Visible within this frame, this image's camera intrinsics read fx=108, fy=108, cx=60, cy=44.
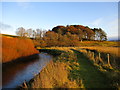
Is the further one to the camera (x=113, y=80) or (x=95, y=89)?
(x=113, y=80)

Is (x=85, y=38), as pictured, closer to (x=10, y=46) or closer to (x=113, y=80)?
(x=10, y=46)

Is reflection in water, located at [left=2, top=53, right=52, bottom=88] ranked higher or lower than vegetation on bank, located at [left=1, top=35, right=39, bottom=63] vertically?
lower

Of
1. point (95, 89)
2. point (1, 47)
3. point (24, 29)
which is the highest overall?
point (24, 29)

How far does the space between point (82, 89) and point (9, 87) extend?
16.2ft

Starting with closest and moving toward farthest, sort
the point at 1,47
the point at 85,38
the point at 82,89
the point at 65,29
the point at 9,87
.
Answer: the point at 82,89
the point at 9,87
the point at 1,47
the point at 65,29
the point at 85,38

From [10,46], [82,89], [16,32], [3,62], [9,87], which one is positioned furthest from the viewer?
[16,32]

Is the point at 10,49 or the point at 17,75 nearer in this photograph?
the point at 17,75

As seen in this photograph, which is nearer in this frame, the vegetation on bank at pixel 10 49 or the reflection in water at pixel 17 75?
the reflection in water at pixel 17 75

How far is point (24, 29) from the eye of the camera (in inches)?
2322

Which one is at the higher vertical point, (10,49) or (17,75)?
(10,49)

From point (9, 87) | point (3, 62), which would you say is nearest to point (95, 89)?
point (9, 87)

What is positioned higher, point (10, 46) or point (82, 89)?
point (10, 46)

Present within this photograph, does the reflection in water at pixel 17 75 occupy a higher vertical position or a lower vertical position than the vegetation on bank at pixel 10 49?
lower

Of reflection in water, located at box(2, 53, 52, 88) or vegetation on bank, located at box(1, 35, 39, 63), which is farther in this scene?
vegetation on bank, located at box(1, 35, 39, 63)
